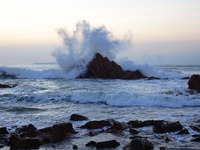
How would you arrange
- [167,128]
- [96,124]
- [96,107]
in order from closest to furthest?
1. [167,128]
2. [96,124]
3. [96,107]

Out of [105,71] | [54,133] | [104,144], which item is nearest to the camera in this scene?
[104,144]

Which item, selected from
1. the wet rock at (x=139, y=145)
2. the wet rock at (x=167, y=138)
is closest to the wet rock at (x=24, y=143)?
the wet rock at (x=139, y=145)

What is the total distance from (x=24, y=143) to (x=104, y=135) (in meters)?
2.79

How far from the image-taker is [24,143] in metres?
10.1

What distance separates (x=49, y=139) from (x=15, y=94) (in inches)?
585

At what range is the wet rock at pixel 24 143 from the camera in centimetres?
1009

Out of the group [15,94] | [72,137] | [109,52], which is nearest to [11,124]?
[72,137]

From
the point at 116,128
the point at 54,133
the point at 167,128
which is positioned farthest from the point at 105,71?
the point at 54,133

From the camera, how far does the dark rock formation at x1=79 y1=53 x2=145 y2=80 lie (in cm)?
4009

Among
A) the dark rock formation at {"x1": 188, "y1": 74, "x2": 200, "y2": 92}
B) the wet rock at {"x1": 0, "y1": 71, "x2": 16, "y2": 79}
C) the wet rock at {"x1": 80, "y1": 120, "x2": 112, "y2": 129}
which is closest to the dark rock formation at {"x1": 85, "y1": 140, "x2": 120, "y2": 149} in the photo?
the wet rock at {"x1": 80, "y1": 120, "x2": 112, "y2": 129}

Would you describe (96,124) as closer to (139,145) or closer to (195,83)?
(139,145)

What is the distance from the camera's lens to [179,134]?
37.7 ft

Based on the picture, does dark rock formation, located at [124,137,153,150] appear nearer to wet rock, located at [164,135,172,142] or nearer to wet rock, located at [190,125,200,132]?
wet rock, located at [164,135,172,142]

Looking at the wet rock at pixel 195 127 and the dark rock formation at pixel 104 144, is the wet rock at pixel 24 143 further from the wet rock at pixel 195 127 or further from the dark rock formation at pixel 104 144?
the wet rock at pixel 195 127
